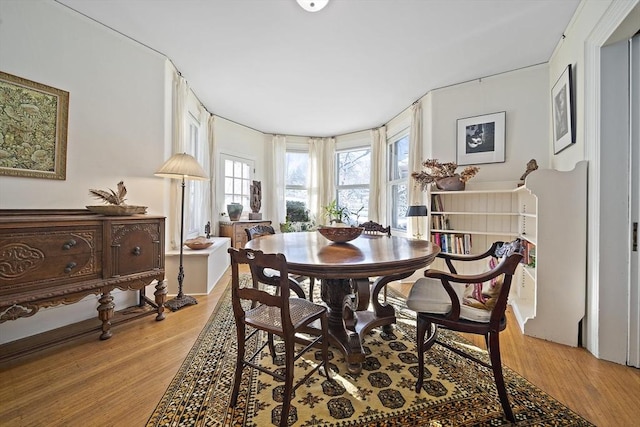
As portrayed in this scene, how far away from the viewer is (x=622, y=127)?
173cm

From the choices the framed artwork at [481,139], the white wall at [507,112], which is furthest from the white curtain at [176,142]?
the framed artwork at [481,139]

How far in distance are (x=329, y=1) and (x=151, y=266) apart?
2.56 m

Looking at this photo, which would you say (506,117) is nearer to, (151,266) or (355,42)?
(355,42)

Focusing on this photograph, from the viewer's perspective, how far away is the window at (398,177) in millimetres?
4383

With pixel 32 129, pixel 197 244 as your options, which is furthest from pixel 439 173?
pixel 32 129

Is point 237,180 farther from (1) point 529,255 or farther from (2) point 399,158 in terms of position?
(1) point 529,255

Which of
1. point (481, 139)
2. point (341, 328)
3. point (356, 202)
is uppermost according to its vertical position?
point (481, 139)

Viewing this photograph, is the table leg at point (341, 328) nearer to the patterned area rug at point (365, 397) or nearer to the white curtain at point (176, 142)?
the patterned area rug at point (365, 397)

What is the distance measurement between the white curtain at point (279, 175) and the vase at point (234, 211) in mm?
884

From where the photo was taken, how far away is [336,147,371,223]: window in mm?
5270

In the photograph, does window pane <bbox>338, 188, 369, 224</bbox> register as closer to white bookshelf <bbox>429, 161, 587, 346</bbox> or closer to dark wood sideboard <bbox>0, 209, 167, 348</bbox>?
white bookshelf <bbox>429, 161, 587, 346</bbox>

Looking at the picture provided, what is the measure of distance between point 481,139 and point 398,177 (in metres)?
1.60

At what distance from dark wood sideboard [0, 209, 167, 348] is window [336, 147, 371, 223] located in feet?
12.2

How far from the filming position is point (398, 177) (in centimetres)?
461
